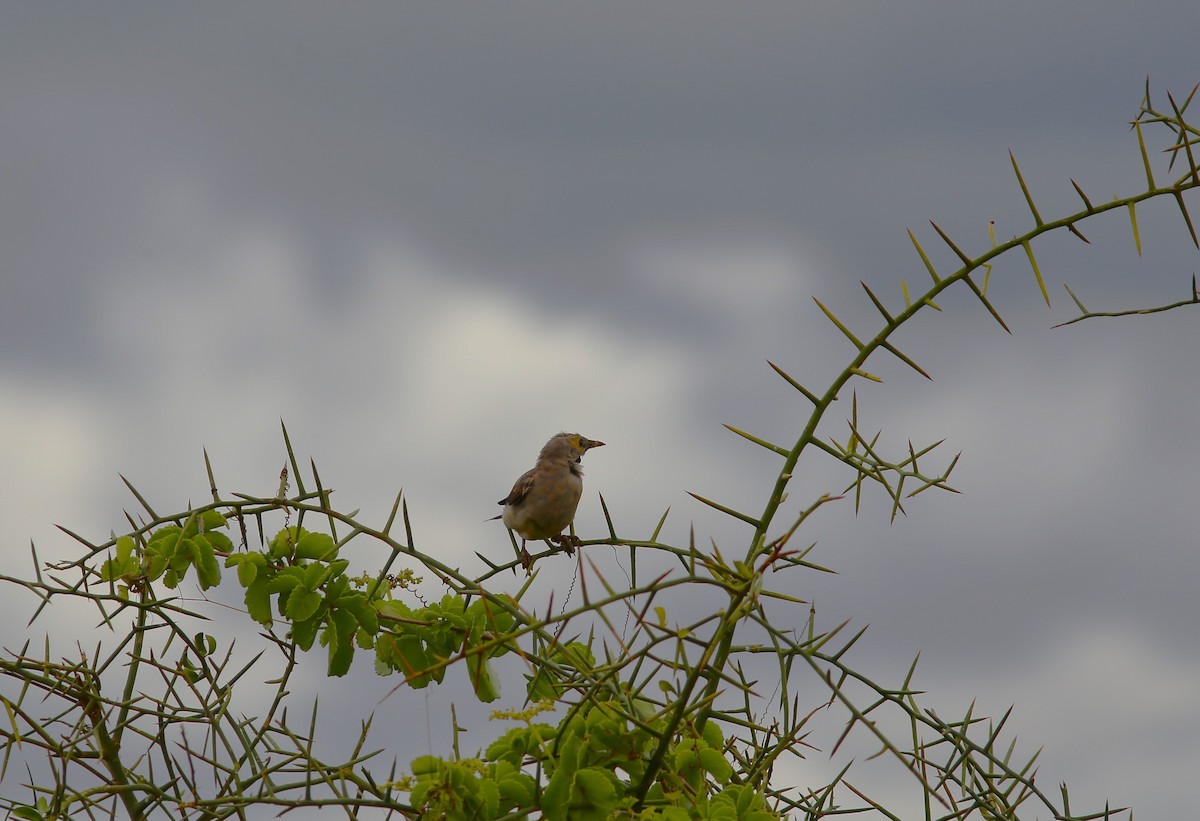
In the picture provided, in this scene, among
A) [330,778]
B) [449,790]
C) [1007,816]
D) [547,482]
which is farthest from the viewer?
[547,482]

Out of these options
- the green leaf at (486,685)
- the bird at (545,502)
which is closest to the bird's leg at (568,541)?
the bird at (545,502)

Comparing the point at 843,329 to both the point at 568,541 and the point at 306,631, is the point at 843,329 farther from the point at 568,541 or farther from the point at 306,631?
the point at 568,541

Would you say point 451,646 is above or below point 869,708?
above

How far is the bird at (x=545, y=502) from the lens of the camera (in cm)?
792

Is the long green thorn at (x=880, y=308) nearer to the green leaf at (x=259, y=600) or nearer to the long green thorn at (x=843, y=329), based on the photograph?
the long green thorn at (x=843, y=329)

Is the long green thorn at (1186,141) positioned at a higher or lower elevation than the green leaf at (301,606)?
higher

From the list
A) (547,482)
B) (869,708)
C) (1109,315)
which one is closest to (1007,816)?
(869,708)

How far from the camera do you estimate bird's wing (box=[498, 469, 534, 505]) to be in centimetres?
800

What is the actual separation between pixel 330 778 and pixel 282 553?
88 cm

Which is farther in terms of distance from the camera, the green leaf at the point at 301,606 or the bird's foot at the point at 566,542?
the bird's foot at the point at 566,542

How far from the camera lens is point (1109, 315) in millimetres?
3736

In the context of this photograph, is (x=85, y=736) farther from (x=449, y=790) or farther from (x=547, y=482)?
(x=547, y=482)

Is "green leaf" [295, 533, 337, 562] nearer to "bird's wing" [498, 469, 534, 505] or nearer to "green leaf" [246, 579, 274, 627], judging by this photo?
"green leaf" [246, 579, 274, 627]

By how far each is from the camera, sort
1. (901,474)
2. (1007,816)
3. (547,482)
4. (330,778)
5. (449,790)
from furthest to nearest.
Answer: (547,482), (1007,816), (901,474), (330,778), (449,790)
